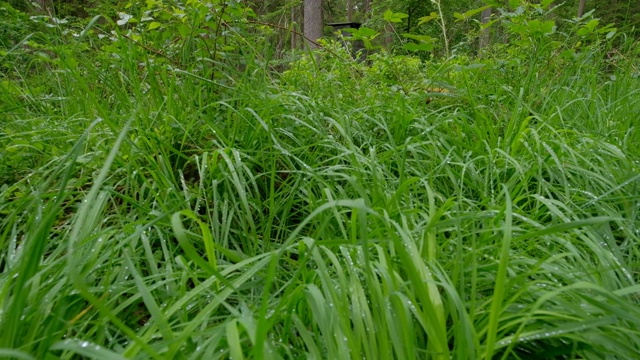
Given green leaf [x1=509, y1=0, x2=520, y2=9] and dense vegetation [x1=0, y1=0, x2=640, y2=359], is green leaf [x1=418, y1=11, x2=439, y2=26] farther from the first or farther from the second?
green leaf [x1=509, y1=0, x2=520, y2=9]

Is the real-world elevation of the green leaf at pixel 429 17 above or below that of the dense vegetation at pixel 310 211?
above

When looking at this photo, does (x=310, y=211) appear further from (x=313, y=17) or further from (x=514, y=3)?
(x=313, y=17)

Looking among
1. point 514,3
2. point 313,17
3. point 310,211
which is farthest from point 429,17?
point 313,17

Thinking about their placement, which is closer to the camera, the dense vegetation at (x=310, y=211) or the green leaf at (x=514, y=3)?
the dense vegetation at (x=310, y=211)

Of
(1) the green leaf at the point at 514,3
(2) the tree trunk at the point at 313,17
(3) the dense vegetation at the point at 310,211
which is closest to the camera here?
(3) the dense vegetation at the point at 310,211

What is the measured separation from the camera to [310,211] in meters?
1.52

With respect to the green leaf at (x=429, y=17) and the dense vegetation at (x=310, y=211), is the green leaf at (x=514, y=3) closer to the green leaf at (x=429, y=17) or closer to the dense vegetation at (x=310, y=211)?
the dense vegetation at (x=310, y=211)

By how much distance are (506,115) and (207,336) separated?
5.65 feet

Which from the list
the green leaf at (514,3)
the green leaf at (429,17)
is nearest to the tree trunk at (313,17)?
the green leaf at (429,17)

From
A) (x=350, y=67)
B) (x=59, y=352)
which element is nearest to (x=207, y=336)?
(x=59, y=352)

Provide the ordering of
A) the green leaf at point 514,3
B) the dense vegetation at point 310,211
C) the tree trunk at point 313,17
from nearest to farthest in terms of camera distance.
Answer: the dense vegetation at point 310,211
the green leaf at point 514,3
the tree trunk at point 313,17

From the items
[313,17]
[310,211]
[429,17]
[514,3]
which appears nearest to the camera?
[310,211]

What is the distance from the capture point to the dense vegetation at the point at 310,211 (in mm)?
850

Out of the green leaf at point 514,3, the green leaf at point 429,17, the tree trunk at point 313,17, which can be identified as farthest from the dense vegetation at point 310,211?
the tree trunk at point 313,17
